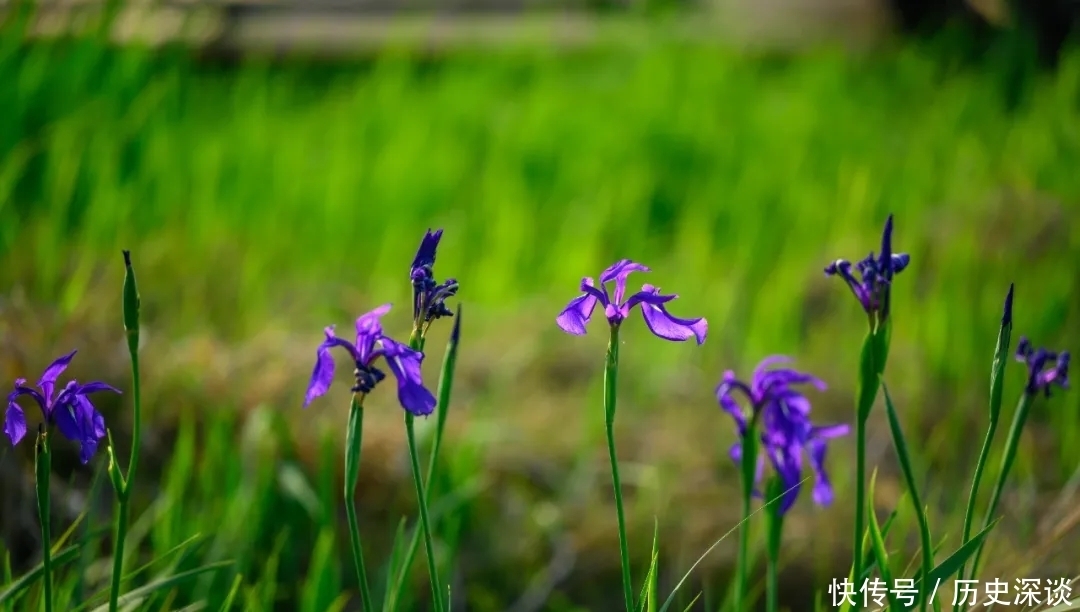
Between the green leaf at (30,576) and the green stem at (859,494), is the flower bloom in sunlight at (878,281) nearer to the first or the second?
the green stem at (859,494)

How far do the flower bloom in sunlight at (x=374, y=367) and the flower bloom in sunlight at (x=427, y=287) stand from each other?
3 cm

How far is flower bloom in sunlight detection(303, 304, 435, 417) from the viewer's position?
70 cm

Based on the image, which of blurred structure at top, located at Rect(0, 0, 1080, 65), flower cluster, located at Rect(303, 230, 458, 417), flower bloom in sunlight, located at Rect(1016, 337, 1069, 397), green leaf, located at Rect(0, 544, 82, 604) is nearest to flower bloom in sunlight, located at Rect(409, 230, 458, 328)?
flower cluster, located at Rect(303, 230, 458, 417)

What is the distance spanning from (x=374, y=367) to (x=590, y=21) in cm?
577

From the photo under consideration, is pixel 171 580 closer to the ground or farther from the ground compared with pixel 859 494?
closer to the ground

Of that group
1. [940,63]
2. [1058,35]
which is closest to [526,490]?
[940,63]

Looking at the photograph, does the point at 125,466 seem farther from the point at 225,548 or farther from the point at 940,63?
the point at 940,63

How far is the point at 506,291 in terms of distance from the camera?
262cm

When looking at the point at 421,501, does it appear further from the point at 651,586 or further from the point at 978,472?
the point at 978,472

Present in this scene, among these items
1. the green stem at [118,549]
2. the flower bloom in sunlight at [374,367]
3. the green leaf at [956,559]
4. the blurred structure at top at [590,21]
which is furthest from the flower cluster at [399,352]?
the blurred structure at top at [590,21]

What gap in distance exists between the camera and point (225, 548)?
4.92 feet

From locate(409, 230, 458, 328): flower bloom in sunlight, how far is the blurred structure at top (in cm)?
389

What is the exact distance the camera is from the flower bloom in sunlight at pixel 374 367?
697 millimetres

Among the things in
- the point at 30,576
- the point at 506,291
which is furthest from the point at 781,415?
the point at 506,291
